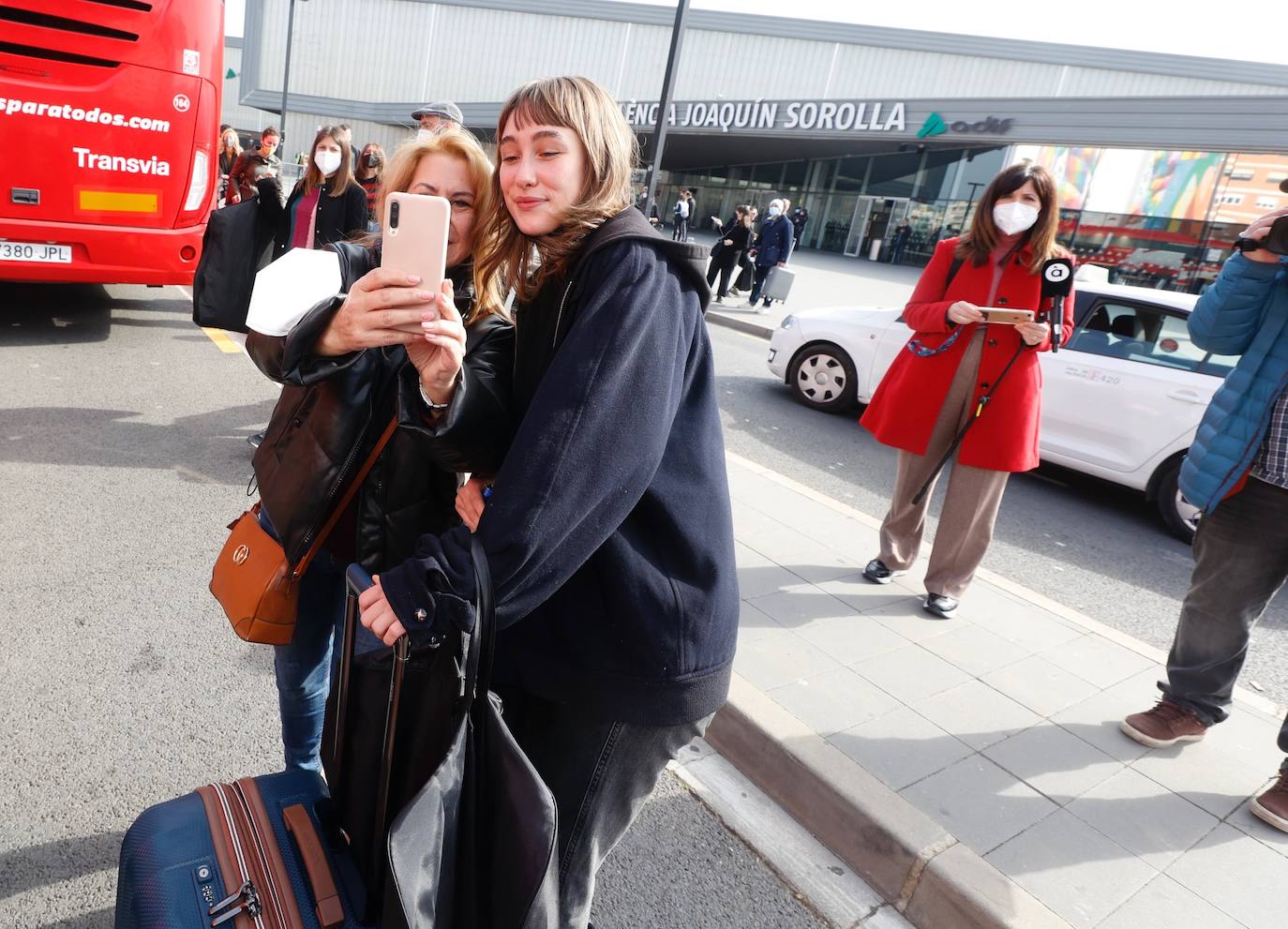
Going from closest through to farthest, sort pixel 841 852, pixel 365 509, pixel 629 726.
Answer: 1. pixel 629 726
2. pixel 365 509
3. pixel 841 852

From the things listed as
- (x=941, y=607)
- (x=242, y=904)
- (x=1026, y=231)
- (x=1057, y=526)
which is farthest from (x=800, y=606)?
(x=1057, y=526)

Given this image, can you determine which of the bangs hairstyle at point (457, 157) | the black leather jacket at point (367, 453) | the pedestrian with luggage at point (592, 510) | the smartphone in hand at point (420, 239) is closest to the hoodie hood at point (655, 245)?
the pedestrian with luggage at point (592, 510)

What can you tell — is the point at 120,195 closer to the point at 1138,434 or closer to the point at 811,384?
the point at 811,384

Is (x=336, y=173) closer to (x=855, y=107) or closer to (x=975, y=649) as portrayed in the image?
(x=975, y=649)

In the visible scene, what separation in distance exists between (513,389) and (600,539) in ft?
1.40

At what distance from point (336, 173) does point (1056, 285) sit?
395 cm

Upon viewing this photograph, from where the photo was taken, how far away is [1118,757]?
3004 mm

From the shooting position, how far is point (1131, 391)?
612cm

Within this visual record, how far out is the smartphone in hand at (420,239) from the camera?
4.00ft

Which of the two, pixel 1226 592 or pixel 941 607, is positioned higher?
pixel 1226 592

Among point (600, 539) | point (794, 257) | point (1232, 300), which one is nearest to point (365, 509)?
point (600, 539)

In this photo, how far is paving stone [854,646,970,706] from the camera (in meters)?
3.28

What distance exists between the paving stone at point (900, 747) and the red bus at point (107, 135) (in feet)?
20.4

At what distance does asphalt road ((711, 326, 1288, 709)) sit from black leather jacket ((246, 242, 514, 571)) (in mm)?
3088
